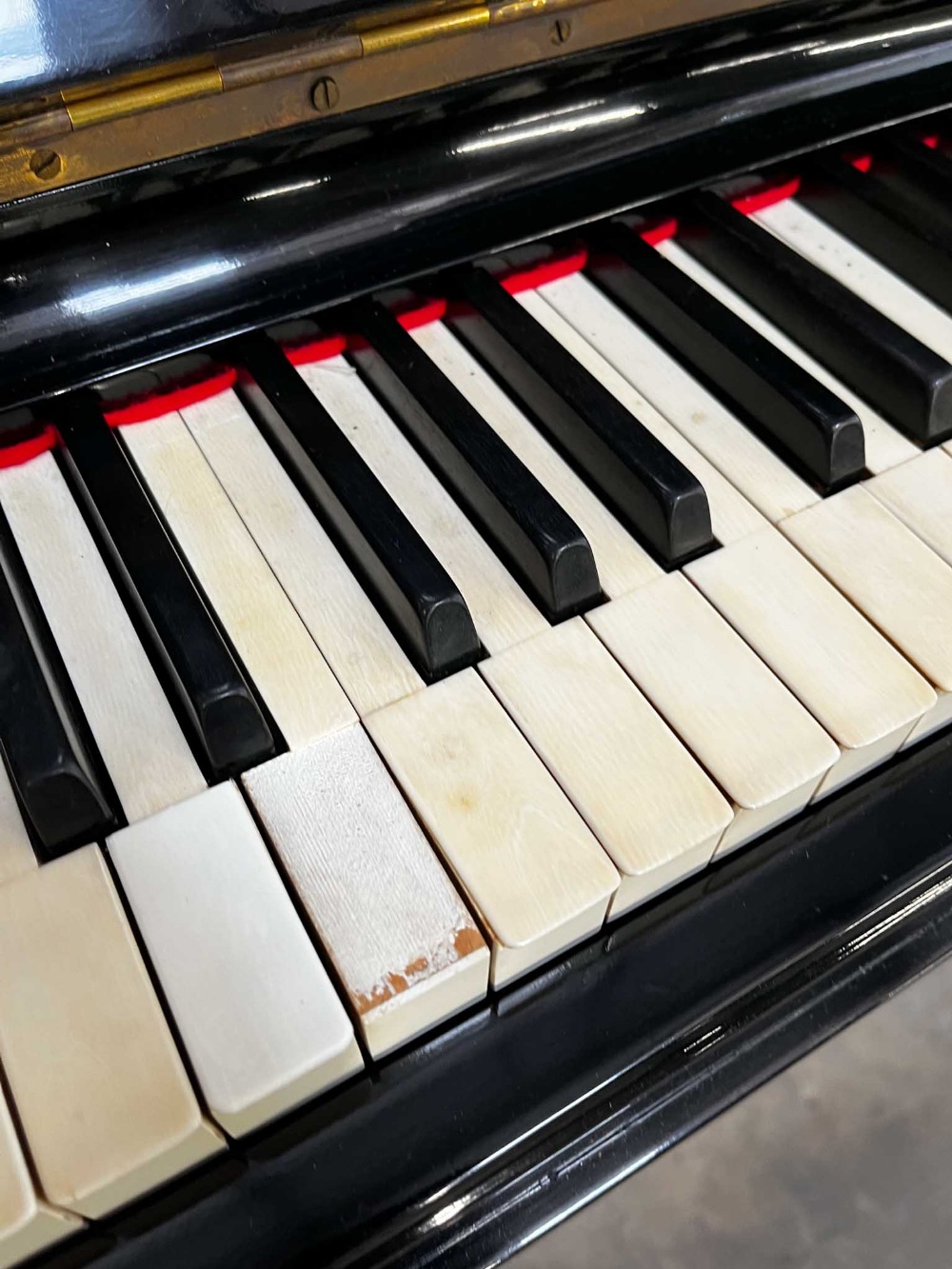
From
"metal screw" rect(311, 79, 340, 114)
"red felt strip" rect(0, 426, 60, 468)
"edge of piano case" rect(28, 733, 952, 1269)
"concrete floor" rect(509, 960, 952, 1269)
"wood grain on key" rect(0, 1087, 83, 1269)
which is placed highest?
"metal screw" rect(311, 79, 340, 114)

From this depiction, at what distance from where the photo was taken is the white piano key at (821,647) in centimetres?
65

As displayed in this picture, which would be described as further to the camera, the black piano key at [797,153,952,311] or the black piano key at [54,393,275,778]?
the black piano key at [797,153,952,311]

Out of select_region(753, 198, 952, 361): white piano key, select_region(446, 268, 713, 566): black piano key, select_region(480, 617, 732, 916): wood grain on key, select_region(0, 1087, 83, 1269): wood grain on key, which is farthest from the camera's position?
select_region(753, 198, 952, 361): white piano key

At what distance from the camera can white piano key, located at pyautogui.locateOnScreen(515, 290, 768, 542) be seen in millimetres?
732

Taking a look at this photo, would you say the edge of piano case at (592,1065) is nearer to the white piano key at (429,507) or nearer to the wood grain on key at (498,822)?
the wood grain on key at (498,822)

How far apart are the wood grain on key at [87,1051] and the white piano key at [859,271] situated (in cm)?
75

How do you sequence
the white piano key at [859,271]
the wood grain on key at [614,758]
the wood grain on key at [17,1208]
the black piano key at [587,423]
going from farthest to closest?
the white piano key at [859,271] < the black piano key at [587,423] < the wood grain on key at [614,758] < the wood grain on key at [17,1208]

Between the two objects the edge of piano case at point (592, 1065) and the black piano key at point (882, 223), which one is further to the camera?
the black piano key at point (882, 223)

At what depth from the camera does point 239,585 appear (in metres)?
A: 0.69

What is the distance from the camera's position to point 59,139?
617 millimetres

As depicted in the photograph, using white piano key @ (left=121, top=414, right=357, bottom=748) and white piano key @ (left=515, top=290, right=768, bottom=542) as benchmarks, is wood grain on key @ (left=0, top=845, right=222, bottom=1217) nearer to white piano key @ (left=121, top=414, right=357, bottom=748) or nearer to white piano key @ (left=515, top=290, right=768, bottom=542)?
white piano key @ (left=121, top=414, right=357, bottom=748)

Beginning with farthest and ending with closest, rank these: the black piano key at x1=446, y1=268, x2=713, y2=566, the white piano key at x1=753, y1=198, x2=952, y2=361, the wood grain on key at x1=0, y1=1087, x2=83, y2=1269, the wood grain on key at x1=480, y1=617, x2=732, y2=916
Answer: the white piano key at x1=753, y1=198, x2=952, y2=361 → the black piano key at x1=446, y1=268, x2=713, y2=566 → the wood grain on key at x1=480, y1=617, x2=732, y2=916 → the wood grain on key at x1=0, y1=1087, x2=83, y2=1269

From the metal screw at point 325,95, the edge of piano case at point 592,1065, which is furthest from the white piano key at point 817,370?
the metal screw at point 325,95

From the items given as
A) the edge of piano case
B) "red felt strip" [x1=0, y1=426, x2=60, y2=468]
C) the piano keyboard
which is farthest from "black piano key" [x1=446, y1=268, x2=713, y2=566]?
"red felt strip" [x1=0, y1=426, x2=60, y2=468]
